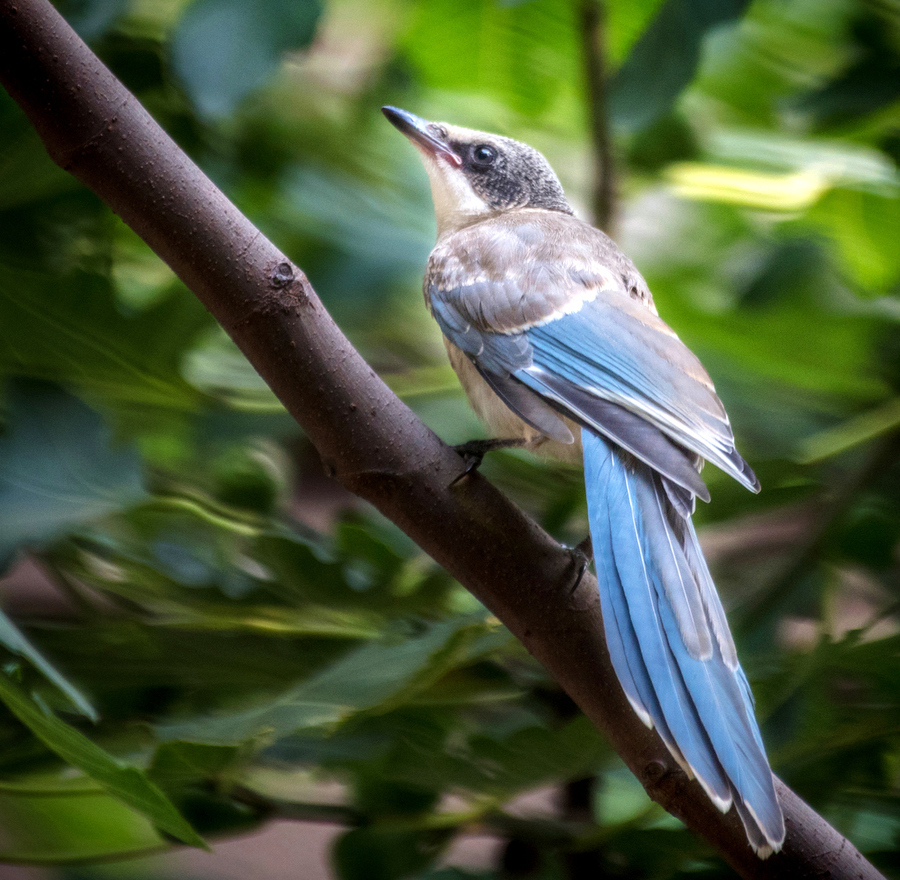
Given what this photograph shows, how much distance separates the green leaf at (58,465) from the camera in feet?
4.05

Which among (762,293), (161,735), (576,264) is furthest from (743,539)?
(161,735)

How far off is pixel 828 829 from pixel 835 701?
0.42 m

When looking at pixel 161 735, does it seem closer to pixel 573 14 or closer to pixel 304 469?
pixel 573 14

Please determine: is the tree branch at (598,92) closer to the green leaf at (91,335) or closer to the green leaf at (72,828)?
the green leaf at (91,335)

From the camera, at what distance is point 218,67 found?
1296 millimetres

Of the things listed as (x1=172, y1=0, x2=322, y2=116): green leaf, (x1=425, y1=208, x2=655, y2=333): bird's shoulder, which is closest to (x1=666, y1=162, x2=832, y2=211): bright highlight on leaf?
(x1=425, y1=208, x2=655, y2=333): bird's shoulder

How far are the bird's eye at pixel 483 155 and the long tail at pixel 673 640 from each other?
0.85m

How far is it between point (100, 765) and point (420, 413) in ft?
2.64

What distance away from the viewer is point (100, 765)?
90 centimetres

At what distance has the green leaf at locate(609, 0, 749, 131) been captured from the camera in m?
1.40

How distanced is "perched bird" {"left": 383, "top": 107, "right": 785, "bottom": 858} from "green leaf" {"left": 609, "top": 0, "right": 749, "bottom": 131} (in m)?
0.19

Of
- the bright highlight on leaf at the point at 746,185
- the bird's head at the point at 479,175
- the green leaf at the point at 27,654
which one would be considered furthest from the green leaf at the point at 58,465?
the bright highlight on leaf at the point at 746,185

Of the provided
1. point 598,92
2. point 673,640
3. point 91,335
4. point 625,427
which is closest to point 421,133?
point 598,92

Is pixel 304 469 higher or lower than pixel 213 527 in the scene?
lower
